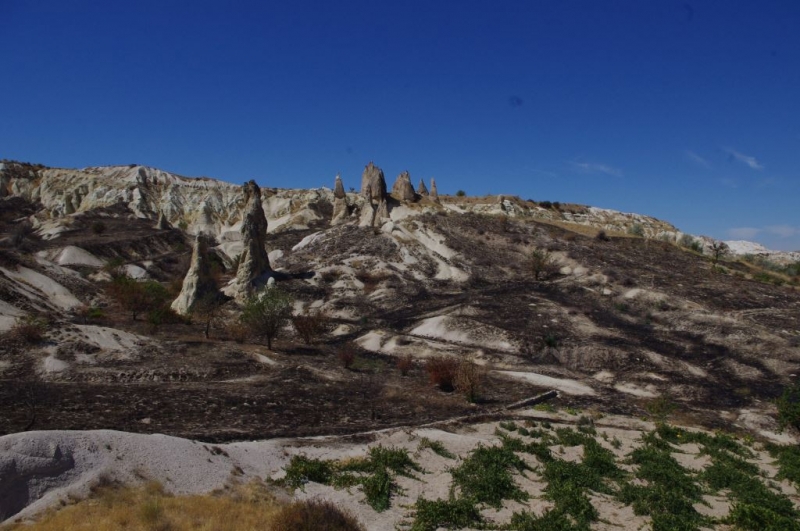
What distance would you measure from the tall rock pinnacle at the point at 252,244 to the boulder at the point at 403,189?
28.2 metres

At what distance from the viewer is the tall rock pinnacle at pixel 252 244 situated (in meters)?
37.8

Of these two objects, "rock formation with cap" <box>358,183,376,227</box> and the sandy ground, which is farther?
"rock formation with cap" <box>358,183,376,227</box>

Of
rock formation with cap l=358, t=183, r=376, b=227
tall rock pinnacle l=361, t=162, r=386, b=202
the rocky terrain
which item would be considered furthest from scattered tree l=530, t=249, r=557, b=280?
tall rock pinnacle l=361, t=162, r=386, b=202

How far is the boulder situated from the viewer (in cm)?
6744

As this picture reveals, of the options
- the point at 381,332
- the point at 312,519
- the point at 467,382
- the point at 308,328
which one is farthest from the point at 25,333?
the point at 312,519

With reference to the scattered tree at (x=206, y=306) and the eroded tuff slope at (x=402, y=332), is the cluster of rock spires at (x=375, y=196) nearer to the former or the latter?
the eroded tuff slope at (x=402, y=332)

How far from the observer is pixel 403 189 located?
222ft

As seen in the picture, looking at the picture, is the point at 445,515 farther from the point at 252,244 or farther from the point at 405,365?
the point at 252,244

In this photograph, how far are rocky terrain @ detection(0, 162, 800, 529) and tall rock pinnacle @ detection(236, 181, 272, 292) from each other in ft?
0.57

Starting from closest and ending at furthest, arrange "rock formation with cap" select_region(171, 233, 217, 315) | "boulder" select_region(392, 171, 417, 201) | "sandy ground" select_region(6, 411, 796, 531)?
"sandy ground" select_region(6, 411, 796, 531), "rock formation with cap" select_region(171, 233, 217, 315), "boulder" select_region(392, 171, 417, 201)

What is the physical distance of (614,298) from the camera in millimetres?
37938

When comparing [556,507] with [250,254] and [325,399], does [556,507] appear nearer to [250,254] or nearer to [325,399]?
[325,399]

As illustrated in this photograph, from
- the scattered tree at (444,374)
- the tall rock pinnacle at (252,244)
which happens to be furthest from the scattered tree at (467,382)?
the tall rock pinnacle at (252,244)

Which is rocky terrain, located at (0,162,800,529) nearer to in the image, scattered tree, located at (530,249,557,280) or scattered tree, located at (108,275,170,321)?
scattered tree, located at (530,249,557,280)
